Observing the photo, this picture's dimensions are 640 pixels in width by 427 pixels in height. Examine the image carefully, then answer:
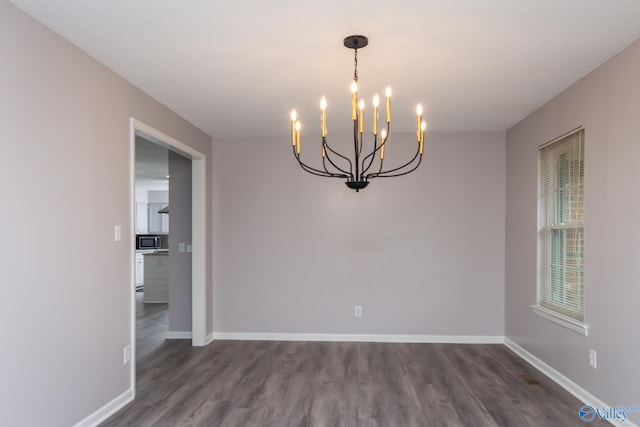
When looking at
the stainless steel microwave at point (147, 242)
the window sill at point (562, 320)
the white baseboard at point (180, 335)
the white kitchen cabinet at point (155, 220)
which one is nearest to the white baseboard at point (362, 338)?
the white baseboard at point (180, 335)

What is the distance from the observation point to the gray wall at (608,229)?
2488 mm

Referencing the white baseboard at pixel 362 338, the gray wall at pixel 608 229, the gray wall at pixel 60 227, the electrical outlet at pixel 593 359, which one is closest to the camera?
the gray wall at pixel 60 227

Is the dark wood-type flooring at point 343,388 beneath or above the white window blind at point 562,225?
beneath

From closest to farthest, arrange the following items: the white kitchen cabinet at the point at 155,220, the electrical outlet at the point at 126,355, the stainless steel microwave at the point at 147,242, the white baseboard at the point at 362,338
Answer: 1. the electrical outlet at the point at 126,355
2. the white baseboard at the point at 362,338
3. the stainless steel microwave at the point at 147,242
4. the white kitchen cabinet at the point at 155,220

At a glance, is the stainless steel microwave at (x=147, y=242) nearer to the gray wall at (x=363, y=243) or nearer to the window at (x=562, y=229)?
the gray wall at (x=363, y=243)

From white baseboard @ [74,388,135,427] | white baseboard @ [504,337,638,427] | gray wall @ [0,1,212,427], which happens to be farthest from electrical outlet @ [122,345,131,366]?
white baseboard @ [504,337,638,427]

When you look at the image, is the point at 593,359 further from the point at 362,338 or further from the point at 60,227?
the point at 60,227

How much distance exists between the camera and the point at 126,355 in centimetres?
299

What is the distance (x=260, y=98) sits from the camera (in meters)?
3.47

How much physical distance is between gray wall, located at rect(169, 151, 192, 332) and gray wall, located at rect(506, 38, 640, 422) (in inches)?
152

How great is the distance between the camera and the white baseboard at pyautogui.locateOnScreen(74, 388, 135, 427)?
257 cm

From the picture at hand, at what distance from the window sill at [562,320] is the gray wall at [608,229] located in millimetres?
46

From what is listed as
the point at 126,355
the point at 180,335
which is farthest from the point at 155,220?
the point at 126,355

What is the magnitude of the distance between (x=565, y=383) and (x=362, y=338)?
2.09 meters
